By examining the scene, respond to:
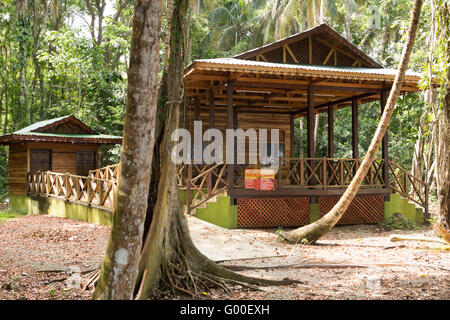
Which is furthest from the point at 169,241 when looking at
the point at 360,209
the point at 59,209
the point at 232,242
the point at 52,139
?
the point at 52,139

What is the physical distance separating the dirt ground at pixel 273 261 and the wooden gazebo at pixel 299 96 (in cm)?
96

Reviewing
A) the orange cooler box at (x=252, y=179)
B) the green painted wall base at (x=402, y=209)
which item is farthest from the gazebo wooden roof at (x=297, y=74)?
the green painted wall base at (x=402, y=209)

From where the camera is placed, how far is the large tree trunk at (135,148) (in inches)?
181

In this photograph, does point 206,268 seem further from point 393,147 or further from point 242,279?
point 393,147

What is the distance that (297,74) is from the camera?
40.4 feet

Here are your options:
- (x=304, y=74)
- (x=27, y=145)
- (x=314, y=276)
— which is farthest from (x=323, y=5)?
(x=314, y=276)

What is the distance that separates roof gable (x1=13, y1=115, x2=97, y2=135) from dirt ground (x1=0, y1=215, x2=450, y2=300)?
6350 mm

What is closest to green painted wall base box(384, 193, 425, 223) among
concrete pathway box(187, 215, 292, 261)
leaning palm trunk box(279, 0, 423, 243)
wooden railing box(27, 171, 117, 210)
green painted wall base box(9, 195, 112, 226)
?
concrete pathway box(187, 215, 292, 261)

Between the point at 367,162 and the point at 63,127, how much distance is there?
14.2 metres

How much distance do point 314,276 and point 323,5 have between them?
18.4 metres

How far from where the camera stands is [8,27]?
23859 mm

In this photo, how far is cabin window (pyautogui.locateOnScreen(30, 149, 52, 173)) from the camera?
1889 centimetres

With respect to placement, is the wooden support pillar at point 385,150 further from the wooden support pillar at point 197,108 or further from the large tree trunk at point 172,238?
the large tree trunk at point 172,238

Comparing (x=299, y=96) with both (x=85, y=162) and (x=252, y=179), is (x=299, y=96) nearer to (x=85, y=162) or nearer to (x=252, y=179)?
(x=252, y=179)
